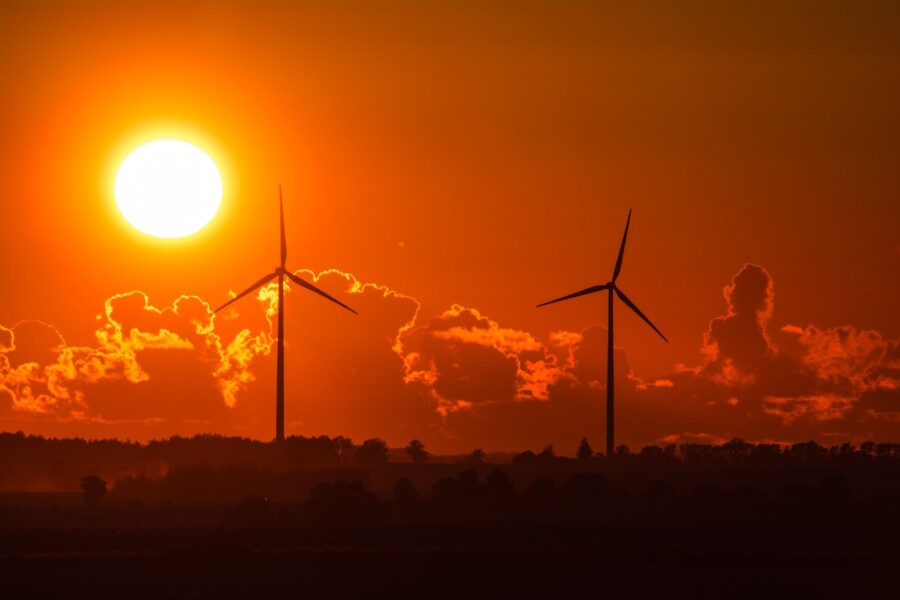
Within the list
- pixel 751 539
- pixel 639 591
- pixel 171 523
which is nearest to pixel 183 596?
pixel 639 591

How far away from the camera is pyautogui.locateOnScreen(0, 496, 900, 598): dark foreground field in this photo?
9381cm

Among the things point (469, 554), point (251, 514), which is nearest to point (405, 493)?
point (251, 514)

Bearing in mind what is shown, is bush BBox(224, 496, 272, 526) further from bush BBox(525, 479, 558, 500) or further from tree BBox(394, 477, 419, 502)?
bush BBox(525, 479, 558, 500)

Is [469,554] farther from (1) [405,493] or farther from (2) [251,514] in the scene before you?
(1) [405,493]

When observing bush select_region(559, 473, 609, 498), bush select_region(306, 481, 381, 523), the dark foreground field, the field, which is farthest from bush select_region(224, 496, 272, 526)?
bush select_region(559, 473, 609, 498)

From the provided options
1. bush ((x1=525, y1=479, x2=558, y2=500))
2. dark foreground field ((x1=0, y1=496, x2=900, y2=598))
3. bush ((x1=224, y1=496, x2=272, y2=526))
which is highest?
bush ((x1=525, y1=479, x2=558, y2=500))

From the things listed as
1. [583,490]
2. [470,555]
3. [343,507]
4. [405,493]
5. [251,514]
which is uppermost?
[583,490]

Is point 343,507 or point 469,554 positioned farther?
point 343,507

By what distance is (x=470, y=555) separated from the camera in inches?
4360

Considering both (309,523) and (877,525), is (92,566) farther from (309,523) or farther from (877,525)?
(877,525)

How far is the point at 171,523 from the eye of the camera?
501 feet

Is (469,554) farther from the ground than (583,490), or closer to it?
closer to it

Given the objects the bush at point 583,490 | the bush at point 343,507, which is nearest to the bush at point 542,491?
the bush at point 583,490

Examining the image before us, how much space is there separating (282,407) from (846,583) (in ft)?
295
